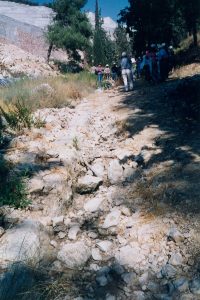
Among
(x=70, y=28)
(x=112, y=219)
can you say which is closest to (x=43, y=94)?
(x=112, y=219)

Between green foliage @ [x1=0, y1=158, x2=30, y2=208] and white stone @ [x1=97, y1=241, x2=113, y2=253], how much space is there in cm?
125

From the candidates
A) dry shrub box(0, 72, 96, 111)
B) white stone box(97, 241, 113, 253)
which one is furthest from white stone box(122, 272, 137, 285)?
dry shrub box(0, 72, 96, 111)

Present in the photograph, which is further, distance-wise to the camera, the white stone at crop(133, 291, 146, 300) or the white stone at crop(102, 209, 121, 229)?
the white stone at crop(102, 209, 121, 229)

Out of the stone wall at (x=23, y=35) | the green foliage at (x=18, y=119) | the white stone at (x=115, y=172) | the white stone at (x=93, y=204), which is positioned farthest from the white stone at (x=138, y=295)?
the stone wall at (x=23, y=35)

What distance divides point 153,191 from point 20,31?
39696 millimetres

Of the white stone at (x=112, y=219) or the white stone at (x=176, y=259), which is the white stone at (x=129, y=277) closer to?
the white stone at (x=176, y=259)

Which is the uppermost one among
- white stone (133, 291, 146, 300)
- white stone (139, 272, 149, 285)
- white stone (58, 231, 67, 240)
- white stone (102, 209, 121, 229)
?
white stone (102, 209, 121, 229)

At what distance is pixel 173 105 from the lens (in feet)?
32.4

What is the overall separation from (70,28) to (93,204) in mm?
32269

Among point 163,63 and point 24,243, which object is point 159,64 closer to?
point 163,63

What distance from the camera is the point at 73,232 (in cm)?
479

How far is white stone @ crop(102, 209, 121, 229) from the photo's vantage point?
4.93 m

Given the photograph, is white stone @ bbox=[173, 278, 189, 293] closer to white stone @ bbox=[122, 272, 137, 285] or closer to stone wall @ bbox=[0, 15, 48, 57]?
white stone @ bbox=[122, 272, 137, 285]

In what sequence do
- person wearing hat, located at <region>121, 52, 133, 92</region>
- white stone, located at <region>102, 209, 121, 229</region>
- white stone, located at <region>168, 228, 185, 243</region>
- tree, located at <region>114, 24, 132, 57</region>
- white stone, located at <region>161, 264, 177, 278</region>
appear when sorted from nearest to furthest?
white stone, located at <region>161, 264, 177, 278</region>, white stone, located at <region>168, 228, 185, 243</region>, white stone, located at <region>102, 209, 121, 229</region>, person wearing hat, located at <region>121, 52, 133, 92</region>, tree, located at <region>114, 24, 132, 57</region>
